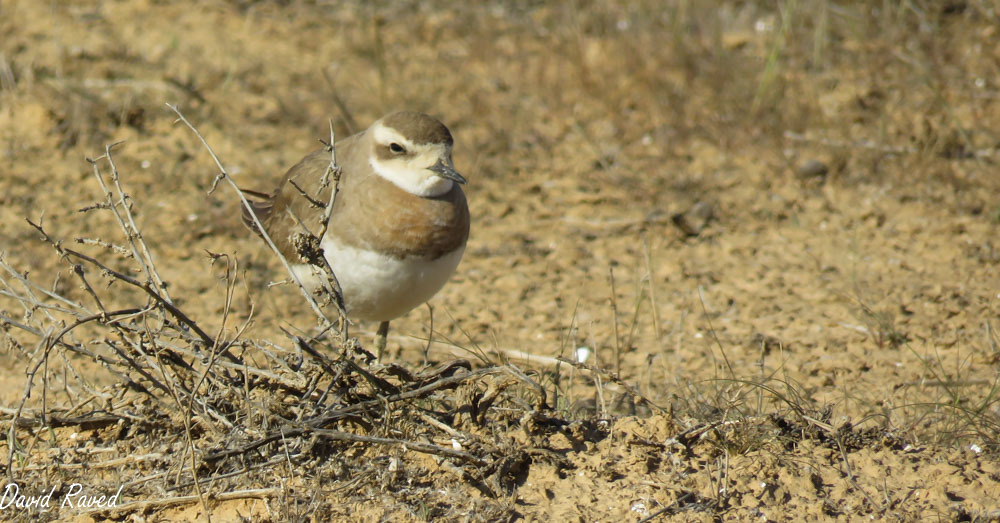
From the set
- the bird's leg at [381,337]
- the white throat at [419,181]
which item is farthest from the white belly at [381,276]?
the bird's leg at [381,337]

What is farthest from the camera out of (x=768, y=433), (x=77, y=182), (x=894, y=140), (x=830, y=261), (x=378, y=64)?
(x=378, y=64)

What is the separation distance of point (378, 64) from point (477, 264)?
2.68 metres

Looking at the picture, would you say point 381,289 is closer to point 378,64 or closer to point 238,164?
point 238,164

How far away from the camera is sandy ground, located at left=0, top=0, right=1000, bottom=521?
3.83 metres

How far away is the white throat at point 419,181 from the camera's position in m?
4.71

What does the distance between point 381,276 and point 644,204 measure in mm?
2962

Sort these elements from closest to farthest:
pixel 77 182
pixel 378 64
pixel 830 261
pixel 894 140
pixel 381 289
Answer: pixel 381 289 → pixel 830 261 → pixel 77 182 → pixel 894 140 → pixel 378 64

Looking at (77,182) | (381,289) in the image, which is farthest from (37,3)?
(381,289)

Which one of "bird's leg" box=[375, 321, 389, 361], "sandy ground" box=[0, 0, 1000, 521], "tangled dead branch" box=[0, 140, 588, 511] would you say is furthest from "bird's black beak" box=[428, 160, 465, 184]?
"tangled dead branch" box=[0, 140, 588, 511]

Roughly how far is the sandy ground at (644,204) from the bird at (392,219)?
1.41ft

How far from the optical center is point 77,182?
6.92m

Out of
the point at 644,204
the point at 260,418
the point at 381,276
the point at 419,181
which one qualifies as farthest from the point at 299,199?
the point at 644,204

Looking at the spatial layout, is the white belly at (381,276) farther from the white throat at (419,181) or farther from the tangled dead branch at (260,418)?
the tangled dead branch at (260,418)

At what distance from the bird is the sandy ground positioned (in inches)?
17.0
